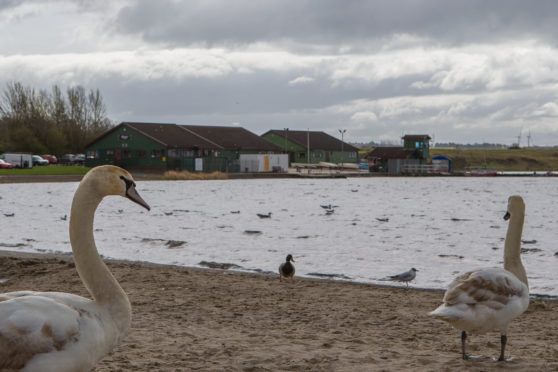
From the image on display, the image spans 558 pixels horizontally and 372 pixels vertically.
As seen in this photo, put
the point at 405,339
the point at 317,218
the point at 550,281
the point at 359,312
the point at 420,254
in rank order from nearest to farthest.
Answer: the point at 405,339 < the point at 359,312 < the point at 550,281 < the point at 420,254 < the point at 317,218

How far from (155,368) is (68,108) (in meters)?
101

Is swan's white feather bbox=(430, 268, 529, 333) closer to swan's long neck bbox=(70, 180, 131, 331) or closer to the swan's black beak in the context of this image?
swan's long neck bbox=(70, 180, 131, 331)

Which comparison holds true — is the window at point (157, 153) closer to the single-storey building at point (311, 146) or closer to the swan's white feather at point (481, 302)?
the single-storey building at point (311, 146)

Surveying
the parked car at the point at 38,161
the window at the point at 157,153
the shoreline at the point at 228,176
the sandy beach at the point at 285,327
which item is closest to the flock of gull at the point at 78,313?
the sandy beach at the point at 285,327

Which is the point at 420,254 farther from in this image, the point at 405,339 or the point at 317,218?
the point at 317,218

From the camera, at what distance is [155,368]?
6336mm

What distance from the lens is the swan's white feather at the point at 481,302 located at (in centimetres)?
626

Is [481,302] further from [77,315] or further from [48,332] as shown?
[48,332]

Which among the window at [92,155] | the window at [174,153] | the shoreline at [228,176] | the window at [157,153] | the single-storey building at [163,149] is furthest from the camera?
the window at [92,155]

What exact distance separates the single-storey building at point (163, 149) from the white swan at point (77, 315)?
7195cm

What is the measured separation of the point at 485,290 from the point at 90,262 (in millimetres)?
3994

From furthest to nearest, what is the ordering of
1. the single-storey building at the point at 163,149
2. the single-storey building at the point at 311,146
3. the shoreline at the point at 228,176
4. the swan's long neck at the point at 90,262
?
1. the single-storey building at the point at 311,146
2. the single-storey building at the point at 163,149
3. the shoreline at the point at 228,176
4. the swan's long neck at the point at 90,262

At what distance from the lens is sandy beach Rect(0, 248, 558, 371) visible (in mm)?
6590

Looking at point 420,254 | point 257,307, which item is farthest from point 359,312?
point 420,254
